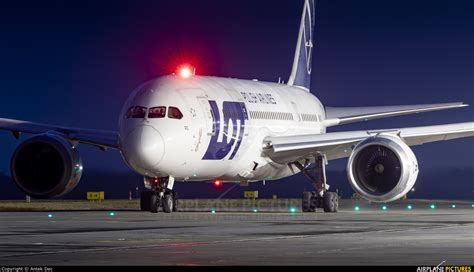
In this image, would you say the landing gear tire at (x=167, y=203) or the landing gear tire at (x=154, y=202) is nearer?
the landing gear tire at (x=167, y=203)

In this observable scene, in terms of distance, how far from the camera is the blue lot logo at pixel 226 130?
3516 cm

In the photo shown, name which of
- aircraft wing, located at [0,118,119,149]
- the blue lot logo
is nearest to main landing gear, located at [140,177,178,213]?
the blue lot logo

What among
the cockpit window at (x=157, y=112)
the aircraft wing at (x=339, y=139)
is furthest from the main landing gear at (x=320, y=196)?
the cockpit window at (x=157, y=112)

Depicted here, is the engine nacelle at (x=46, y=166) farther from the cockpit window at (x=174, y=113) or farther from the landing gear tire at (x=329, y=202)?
the landing gear tire at (x=329, y=202)

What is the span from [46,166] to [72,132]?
1.75 meters

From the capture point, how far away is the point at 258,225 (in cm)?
2641

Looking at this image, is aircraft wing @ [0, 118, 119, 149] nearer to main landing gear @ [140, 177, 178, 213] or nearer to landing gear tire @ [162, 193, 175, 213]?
main landing gear @ [140, 177, 178, 213]

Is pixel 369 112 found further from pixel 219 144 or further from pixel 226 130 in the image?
pixel 219 144

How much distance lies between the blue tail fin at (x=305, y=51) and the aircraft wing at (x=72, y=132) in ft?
42.4

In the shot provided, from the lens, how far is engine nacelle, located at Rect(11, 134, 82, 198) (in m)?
36.8

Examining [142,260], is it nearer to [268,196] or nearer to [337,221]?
[337,221]

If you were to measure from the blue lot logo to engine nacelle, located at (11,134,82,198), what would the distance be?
15.9 feet

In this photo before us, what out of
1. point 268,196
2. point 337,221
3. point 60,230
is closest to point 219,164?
point 337,221

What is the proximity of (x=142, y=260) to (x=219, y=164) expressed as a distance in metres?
19.8
